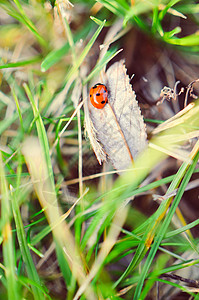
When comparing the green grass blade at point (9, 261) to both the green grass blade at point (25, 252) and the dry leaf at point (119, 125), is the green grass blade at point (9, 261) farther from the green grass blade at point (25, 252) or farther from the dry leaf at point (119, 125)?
the dry leaf at point (119, 125)

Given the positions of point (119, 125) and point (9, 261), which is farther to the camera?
point (119, 125)

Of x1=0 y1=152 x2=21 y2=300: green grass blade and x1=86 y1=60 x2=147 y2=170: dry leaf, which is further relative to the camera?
x1=86 y1=60 x2=147 y2=170: dry leaf

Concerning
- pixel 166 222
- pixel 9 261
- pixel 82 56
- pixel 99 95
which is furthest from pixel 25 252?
pixel 82 56

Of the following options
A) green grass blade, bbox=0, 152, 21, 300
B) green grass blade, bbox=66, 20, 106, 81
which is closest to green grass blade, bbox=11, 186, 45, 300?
green grass blade, bbox=0, 152, 21, 300

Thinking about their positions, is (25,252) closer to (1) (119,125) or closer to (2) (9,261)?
(2) (9,261)

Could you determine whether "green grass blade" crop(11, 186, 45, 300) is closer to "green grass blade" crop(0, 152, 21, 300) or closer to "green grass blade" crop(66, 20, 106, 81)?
"green grass blade" crop(0, 152, 21, 300)

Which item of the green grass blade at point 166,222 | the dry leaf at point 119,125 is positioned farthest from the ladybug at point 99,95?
the green grass blade at point 166,222
